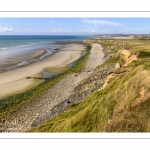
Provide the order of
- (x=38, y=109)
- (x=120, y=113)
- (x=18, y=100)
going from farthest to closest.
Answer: (x=18, y=100), (x=38, y=109), (x=120, y=113)

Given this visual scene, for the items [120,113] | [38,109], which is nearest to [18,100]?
[38,109]

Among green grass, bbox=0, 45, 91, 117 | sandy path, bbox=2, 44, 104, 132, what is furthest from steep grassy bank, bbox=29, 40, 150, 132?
green grass, bbox=0, 45, 91, 117

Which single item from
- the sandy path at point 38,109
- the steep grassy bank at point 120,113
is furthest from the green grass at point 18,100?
the steep grassy bank at point 120,113

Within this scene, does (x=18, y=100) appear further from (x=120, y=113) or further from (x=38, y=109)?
(x=120, y=113)

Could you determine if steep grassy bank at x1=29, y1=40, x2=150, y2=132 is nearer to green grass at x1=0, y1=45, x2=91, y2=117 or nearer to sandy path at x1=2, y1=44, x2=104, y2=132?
sandy path at x1=2, y1=44, x2=104, y2=132

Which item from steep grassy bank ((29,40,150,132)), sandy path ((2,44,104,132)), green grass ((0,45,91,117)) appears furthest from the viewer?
green grass ((0,45,91,117))

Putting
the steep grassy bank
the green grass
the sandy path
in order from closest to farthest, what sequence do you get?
the steep grassy bank < the sandy path < the green grass

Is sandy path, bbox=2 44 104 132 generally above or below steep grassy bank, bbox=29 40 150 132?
below

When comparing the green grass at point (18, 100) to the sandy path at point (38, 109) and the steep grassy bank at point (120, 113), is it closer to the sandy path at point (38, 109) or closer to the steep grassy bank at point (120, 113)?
the sandy path at point (38, 109)
